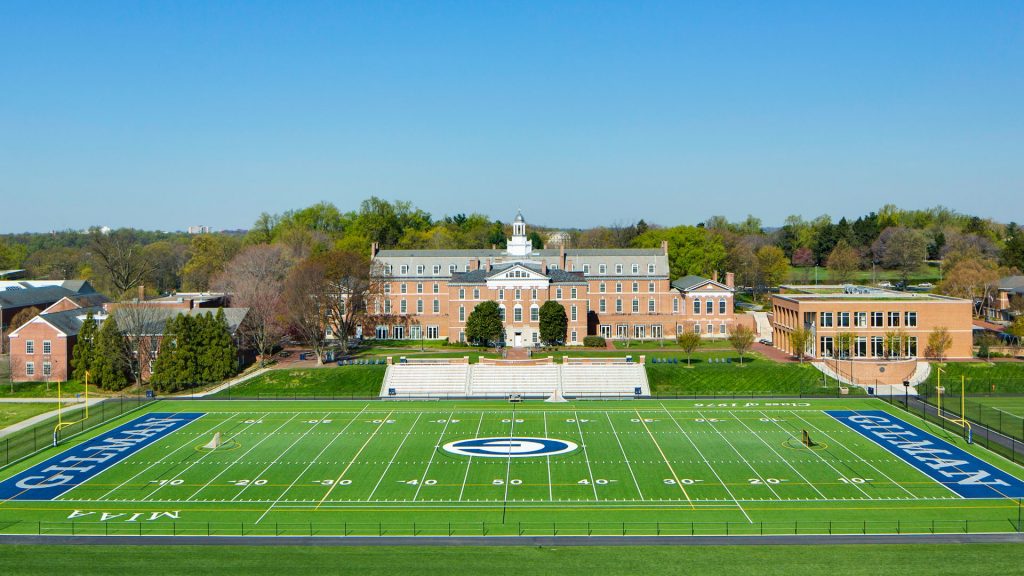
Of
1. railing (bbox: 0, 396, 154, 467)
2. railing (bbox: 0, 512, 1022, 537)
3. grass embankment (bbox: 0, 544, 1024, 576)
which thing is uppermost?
railing (bbox: 0, 396, 154, 467)

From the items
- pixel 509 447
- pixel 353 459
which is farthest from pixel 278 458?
pixel 509 447

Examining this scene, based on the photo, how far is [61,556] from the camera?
3450cm

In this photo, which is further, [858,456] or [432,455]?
[432,455]

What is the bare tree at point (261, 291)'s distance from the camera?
258ft

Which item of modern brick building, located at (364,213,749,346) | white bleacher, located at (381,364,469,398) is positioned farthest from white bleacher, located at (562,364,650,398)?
modern brick building, located at (364,213,749,346)

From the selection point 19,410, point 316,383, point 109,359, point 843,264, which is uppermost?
point 843,264

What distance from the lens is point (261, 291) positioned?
8175 centimetres

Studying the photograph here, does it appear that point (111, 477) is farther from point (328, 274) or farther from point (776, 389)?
point (776, 389)

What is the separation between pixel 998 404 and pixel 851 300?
1783 centimetres

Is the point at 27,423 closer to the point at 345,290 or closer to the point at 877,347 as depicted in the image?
the point at 345,290

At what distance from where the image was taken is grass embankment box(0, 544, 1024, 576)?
33.0 m

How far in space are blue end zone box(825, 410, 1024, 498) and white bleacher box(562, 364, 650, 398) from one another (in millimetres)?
14707

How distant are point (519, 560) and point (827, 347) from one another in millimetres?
51091

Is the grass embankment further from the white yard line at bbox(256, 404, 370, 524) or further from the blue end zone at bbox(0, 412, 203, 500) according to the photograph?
the blue end zone at bbox(0, 412, 203, 500)
